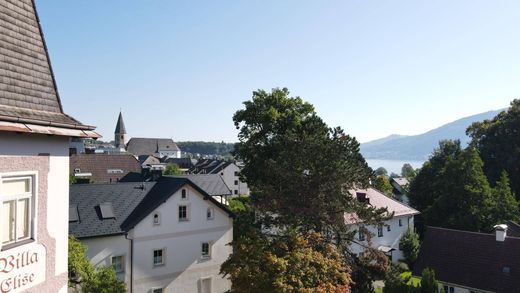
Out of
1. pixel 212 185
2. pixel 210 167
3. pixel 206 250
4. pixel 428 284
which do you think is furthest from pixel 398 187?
pixel 206 250

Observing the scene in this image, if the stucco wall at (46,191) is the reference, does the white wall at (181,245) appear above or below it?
below

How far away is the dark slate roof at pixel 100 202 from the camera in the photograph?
75.9 ft

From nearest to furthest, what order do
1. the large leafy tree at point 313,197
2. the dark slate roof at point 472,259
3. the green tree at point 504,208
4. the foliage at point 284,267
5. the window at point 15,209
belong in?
the window at point 15,209 → the foliage at point 284,267 → the large leafy tree at point 313,197 → the dark slate roof at point 472,259 → the green tree at point 504,208

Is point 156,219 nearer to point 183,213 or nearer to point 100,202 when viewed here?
point 183,213

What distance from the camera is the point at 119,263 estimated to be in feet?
79.3

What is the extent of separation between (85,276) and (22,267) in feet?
44.1

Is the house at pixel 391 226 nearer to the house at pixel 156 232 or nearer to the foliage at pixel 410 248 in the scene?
the foliage at pixel 410 248

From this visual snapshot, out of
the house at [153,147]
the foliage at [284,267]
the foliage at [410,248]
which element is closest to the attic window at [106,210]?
the foliage at [284,267]

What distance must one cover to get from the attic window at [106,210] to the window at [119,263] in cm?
245

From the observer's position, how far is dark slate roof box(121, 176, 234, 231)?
24812 mm

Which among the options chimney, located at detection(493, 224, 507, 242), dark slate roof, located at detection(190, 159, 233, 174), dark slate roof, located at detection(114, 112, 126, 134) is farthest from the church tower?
chimney, located at detection(493, 224, 507, 242)

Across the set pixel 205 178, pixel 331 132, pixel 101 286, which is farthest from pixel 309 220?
pixel 205 178

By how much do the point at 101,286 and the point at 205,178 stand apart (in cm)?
2470

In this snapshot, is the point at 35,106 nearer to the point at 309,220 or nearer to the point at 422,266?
the point at 309,220
